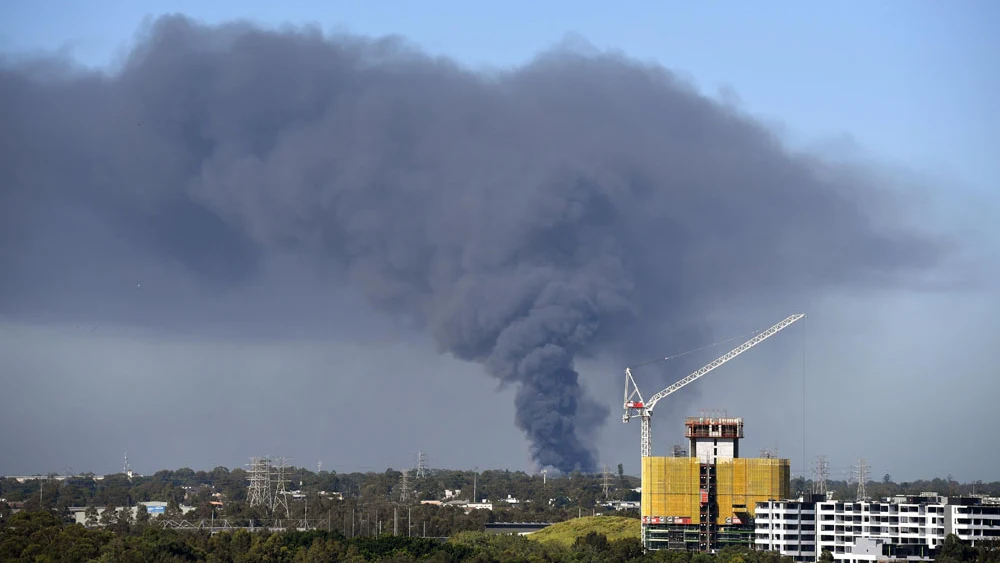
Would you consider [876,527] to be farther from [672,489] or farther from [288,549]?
[288,549]

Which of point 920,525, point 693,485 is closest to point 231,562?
point 693,485

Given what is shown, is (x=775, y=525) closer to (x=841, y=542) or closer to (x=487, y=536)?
(x=841, y=542)

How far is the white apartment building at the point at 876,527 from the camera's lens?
103 metres

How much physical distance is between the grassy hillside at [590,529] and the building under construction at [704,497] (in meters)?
8.20

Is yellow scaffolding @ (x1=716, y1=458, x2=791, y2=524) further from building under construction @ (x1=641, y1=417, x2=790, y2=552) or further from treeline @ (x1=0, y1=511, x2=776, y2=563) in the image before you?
treeline @ (x1=0, y1=511, x2=776, y2=563)

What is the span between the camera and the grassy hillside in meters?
134

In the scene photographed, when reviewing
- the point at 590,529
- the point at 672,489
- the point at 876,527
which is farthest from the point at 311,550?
the point at 590,529

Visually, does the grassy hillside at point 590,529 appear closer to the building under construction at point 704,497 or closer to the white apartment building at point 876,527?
the building under construction at point 704,497

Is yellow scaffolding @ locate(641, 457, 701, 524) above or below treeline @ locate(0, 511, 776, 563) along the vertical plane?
above

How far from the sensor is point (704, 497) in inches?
4759

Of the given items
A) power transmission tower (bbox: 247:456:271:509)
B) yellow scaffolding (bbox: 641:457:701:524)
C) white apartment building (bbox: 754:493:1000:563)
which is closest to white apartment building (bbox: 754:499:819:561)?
white apartment building (bbox: 754:493:1000:563)

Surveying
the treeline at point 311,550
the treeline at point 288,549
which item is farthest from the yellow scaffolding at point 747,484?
the treeline at point 288,549

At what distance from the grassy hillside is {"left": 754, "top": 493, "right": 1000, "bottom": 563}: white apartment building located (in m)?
20.5

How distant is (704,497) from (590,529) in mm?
21230
